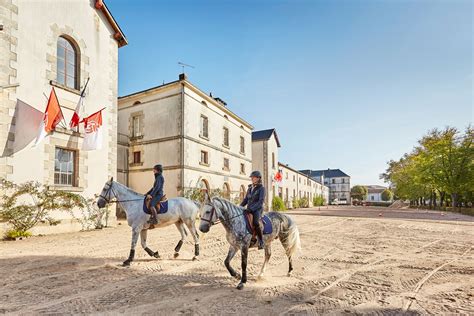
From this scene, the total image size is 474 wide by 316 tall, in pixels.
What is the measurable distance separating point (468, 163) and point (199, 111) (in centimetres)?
3058

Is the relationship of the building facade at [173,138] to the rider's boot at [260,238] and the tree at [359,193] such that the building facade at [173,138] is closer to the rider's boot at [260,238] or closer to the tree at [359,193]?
the rider's boot at [260,238]

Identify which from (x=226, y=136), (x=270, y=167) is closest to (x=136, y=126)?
(x=226, y=136)

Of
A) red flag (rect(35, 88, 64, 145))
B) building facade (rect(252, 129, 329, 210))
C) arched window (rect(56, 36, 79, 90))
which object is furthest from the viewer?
building facade (rect(252, 129, 329, 210))

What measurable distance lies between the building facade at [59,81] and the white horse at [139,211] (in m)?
6.01

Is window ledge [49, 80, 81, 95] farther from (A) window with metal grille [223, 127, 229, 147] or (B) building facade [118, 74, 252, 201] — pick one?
(A) window with metal grille [223, 127, 229, 147]

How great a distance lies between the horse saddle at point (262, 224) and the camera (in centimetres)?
510

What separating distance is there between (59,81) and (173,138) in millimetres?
7907

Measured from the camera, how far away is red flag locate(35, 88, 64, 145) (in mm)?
10391

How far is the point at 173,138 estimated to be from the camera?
1873 centimetres

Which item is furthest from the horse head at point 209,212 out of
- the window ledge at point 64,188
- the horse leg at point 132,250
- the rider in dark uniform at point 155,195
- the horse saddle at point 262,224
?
the window ledge at point 64,188

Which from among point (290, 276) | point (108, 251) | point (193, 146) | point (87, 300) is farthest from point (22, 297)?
point (193, 146)

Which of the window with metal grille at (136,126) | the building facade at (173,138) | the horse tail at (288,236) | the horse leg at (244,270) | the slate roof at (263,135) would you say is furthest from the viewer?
the slate roof at (263,135)

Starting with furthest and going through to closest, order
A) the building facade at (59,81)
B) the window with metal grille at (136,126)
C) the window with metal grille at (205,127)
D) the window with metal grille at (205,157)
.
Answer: the window with metal grille at (205,127), the window with metal grille at (205,157), the window with metal grille at (136,126), the building facade at (59,81)

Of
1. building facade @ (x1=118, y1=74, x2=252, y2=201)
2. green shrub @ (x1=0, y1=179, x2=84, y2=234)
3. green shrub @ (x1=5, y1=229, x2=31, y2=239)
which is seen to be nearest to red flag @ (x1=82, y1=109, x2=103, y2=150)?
green shrub @ (x1=0, y1=179, x2=84, y2=234)
